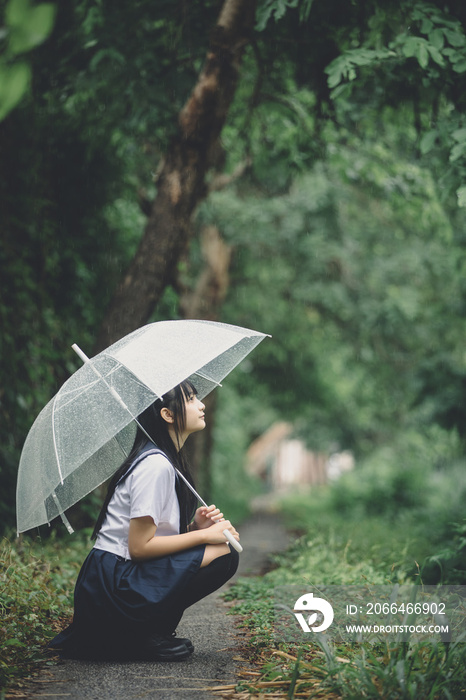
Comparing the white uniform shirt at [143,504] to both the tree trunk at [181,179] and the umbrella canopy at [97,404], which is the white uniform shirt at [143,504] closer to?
the umbrella canopy at [97,404]

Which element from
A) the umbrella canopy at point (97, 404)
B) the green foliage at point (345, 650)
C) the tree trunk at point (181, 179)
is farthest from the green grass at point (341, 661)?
the tree trunk at point (181, 179)

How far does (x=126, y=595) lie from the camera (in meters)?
2.84

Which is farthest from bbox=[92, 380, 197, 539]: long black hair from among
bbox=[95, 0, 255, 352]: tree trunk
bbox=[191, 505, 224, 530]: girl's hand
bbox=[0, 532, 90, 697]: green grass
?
bbox=[95, 0, 255, 352]: tree trunk

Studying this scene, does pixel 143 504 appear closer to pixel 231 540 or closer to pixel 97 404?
pixel 231 540

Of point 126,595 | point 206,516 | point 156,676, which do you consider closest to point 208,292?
point 206,516

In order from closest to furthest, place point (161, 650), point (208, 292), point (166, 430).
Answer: point (161, 650), point (166, 430), point (208, 292)

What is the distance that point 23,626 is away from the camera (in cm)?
324

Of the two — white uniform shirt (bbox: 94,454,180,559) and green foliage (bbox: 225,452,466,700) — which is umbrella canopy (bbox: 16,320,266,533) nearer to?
white uniform shirt (bbox: 94,454,180,559)

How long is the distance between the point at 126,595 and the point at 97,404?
0.91 m

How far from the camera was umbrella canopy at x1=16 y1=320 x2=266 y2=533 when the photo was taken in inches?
116

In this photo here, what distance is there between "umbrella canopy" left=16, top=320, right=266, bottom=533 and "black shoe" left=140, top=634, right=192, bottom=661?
74cm

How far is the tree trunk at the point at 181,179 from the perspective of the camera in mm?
5270

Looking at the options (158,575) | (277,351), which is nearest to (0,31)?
(158,575)

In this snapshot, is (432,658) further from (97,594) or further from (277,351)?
(277,351)
